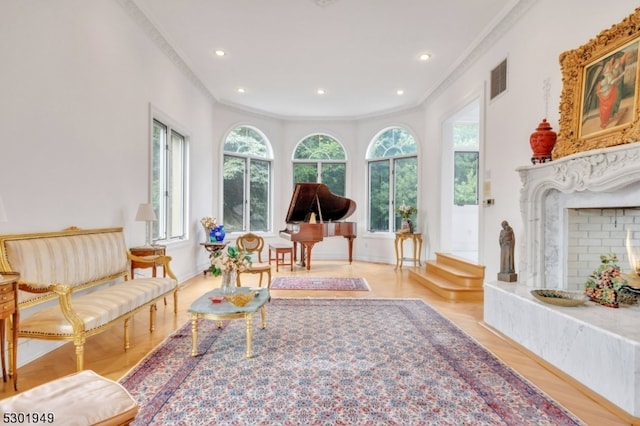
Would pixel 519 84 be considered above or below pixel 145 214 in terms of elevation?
above

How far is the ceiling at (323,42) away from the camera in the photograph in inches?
157

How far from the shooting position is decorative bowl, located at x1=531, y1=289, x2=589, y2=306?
8.60ft

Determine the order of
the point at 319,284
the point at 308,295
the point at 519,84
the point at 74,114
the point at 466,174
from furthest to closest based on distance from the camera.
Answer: the point at 466,174 < the point at 319,284 < the point at 308,295 < the point at 519,84 < the point at 74,114

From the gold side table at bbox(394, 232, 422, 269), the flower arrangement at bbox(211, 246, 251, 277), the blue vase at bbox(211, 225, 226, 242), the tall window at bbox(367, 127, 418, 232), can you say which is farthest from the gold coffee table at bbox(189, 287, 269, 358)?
the tall window at bbox(367, 127, 418, 232)

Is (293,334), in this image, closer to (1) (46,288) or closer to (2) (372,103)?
(1) (46,288)

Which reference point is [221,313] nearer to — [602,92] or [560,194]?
[560,194]

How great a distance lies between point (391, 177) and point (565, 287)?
5.16 metres

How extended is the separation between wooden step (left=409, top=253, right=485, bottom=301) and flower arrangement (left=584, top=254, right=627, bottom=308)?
187 cm

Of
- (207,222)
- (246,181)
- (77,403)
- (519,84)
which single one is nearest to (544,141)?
(519,84)

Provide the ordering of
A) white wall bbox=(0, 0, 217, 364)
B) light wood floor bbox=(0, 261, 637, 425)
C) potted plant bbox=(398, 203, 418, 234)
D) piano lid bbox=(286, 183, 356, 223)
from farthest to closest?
potted plant bbox=(398, 203, 418, 234) → piano lid bbox=(286, 183, 356, 223) → white wall bbox=(0, 0, 217, 364) → light wood floor bbox=(0, 261, 637, 425)

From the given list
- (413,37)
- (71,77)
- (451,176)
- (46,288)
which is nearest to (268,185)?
(451,176)

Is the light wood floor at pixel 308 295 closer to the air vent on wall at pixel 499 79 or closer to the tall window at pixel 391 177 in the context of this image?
the air vent on wall at pixel 499 79

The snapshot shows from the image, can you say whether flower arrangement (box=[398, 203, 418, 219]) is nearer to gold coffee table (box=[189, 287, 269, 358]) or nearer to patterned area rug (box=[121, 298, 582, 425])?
patterned area rug (box=[121, 298, 582, 425])

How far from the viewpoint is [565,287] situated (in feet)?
10.3
